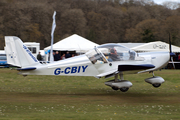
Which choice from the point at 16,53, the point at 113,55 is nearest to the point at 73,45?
the point at 113,55

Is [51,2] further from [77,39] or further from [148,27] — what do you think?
[77,39]

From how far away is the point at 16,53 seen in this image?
10.8 m

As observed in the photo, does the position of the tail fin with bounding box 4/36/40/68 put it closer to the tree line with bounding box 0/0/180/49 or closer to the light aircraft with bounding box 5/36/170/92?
the light aircraft with bounding box 5/36/170/92

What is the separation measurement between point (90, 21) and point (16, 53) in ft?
253

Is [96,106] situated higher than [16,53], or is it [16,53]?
[16,53]

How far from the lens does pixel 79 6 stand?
94125 mm

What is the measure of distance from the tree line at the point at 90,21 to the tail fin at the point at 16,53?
45.2m

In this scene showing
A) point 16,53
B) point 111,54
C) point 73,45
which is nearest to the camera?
point 16,53

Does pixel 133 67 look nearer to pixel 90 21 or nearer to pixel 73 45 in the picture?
pixel 73 45

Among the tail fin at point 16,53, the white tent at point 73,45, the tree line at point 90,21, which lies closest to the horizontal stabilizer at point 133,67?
the tail fin at point 16,53

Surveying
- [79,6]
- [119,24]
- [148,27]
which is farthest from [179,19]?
[79,6]

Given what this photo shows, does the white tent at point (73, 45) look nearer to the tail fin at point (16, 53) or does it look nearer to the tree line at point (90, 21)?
the tail fin at point (16, 53)


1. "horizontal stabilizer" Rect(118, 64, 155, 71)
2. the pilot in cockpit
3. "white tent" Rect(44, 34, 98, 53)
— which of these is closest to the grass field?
"horizontal stabilizer" Rect(118, 64, 155, 71)

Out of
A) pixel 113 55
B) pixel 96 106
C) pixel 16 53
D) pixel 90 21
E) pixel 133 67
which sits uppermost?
pixel 90 21
